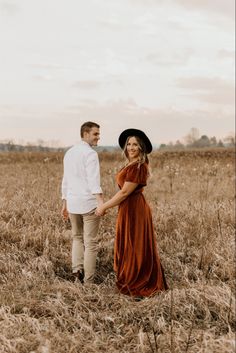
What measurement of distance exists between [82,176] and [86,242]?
71cm

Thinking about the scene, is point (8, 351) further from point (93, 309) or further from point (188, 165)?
point (188, 165)

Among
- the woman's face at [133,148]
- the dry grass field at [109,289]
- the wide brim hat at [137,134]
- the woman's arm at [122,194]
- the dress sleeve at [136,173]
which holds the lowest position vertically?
the dry grass field at [109,289]

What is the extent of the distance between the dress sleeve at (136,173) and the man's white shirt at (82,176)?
33cm

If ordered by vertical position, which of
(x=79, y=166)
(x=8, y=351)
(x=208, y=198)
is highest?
(x=79, y=166)

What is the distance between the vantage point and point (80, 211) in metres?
4.65

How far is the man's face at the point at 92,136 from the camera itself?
14.9ft

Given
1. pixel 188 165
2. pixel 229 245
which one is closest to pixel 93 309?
pixel 229 245

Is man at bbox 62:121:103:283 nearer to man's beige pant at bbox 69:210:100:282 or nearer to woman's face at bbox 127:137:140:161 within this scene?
man's beige pant at bbox 69:210:100:282

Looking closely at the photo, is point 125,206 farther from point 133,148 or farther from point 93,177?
point 133,148

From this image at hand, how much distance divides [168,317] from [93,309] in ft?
2.22

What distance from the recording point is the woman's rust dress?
452cm

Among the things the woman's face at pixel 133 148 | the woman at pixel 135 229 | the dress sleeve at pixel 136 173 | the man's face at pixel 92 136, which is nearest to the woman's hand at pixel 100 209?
the woman at pixel 135 229

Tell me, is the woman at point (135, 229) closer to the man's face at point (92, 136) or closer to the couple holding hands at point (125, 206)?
the couple holding hands at point (125, 206)

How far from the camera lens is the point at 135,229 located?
4539 mm
